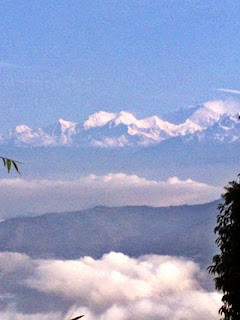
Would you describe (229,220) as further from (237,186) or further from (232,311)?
(232,311)

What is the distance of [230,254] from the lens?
1626 inches

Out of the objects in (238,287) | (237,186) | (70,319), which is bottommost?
(70,319)

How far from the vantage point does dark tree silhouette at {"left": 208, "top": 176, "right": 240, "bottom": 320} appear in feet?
135

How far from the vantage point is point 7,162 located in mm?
Result: 18453

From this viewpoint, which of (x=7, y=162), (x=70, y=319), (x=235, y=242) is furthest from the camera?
(x=235, y=242)

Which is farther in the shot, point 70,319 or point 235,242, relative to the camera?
point 235,242

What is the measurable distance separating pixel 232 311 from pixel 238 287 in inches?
64.4

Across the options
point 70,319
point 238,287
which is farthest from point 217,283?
point 70,319

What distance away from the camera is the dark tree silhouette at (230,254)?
41.1m

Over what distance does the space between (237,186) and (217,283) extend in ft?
19.7

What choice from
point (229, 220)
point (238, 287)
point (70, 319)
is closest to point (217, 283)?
point (238, 287)

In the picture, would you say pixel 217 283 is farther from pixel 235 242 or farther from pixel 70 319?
pixel 70 319

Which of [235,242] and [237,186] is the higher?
[237,186]

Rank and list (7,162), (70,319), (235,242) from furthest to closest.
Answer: (235,242) < (7,162) < (70,319)
